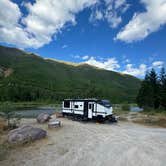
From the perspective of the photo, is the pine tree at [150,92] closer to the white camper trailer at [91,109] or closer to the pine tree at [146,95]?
the pine tree at [146,95]

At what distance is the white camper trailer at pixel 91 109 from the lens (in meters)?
25.8

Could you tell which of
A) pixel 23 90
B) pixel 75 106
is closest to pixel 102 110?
pixel 75 106

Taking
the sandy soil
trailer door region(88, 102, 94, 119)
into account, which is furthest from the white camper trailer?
the sandy soil

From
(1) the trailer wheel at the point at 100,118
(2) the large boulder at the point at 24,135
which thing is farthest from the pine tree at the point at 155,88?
(2) the large boulder at the point at 24,135

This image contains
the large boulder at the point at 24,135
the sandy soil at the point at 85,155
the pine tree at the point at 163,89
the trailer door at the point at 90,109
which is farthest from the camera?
the pine tree at the point at 163,89

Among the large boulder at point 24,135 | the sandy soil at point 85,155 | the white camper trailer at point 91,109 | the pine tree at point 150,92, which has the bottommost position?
the sandy soil at point 85,155

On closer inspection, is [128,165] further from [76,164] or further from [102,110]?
[102,110]

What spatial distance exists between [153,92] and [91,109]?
29.7 metres

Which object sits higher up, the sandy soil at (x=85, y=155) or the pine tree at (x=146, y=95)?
the pine tree at (x=146, y=95)

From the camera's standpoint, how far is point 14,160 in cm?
915

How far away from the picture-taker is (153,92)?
4947 cm

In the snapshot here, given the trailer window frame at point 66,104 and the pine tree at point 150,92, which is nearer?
the trailer window frame at point 66,104

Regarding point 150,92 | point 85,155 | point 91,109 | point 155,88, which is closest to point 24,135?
point 85,155

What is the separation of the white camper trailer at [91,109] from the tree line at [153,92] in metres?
26.7
